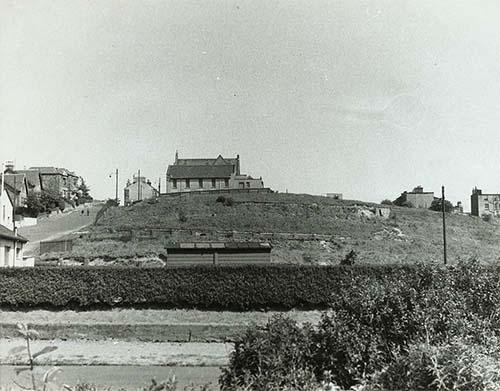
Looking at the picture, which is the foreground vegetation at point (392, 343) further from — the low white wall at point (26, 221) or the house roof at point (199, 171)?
the house roof at point (199, 171)

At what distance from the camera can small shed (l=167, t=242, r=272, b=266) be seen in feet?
86.2

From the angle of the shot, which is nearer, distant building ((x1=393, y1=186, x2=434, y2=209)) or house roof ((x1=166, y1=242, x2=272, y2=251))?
house roof ((x1=166, y1=242, x2=272, y2=251))

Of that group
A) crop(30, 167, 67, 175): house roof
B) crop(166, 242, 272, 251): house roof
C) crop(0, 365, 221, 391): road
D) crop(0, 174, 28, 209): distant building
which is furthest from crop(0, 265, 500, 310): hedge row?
crop(30, 167, 67, 175): house roof

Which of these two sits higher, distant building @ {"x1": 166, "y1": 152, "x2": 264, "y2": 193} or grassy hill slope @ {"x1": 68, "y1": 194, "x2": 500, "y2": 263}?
distant building @ {"x1": 166, "y1": 152, "x2": 264, "y2": 193}

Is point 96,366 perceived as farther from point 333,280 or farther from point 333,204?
point 333,204

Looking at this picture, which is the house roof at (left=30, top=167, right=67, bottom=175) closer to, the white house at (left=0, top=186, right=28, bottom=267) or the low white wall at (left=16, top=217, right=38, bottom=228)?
the low white wall at (left=16, top=217, right=38, bottom=228)

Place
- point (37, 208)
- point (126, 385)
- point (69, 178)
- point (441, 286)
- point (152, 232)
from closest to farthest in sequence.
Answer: point (441, 286) → point (126, 385) → point (152, 232) → point (37, 208) → point (69, 178)

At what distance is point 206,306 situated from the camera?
21234 millimetres

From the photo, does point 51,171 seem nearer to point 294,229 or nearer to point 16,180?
point 16,180

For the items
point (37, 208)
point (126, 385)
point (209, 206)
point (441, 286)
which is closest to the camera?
point (441, 286)

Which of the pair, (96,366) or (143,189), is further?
(143,189)

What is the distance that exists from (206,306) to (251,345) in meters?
13.5

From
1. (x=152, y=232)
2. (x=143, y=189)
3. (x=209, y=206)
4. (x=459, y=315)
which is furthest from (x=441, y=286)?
(x=143, y=189)

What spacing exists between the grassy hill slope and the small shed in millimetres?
12657
